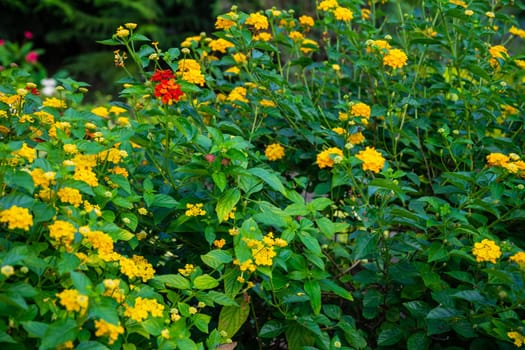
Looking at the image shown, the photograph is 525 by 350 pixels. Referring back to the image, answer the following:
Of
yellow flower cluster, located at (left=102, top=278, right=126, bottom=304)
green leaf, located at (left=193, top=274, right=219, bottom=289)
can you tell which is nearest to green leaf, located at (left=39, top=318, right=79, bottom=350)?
yellow flower cluster, located at (left=102, top=278, right=126, bottom=304)

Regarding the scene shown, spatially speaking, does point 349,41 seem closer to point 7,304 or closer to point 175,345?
point 175,345

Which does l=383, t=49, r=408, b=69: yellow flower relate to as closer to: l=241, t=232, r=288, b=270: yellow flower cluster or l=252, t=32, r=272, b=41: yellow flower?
l=252, t=32, r=272, b=41: yellow flower

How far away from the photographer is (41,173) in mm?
1352

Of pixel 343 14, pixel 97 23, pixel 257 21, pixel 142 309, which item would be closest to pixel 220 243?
pixel 142 309

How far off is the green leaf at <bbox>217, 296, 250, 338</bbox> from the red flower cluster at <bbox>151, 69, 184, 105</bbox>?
0.54m

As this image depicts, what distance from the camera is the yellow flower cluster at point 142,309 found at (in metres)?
1.34

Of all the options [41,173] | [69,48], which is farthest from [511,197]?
[69,48]

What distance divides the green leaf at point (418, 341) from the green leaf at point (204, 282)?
598 millimetres

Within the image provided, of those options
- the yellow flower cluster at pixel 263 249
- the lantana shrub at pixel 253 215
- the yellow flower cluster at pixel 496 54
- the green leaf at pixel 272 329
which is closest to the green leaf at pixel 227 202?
the lantana shrub at pixel 253 215

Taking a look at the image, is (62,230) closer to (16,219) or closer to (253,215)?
(16,219)

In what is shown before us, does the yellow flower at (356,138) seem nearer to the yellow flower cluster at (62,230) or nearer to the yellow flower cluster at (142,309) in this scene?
the yellow flower cluster at (142,309)

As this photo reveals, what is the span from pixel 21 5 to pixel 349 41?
5.88 m

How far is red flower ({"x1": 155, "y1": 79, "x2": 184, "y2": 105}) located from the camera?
5.30ft

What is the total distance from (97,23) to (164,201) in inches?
237
